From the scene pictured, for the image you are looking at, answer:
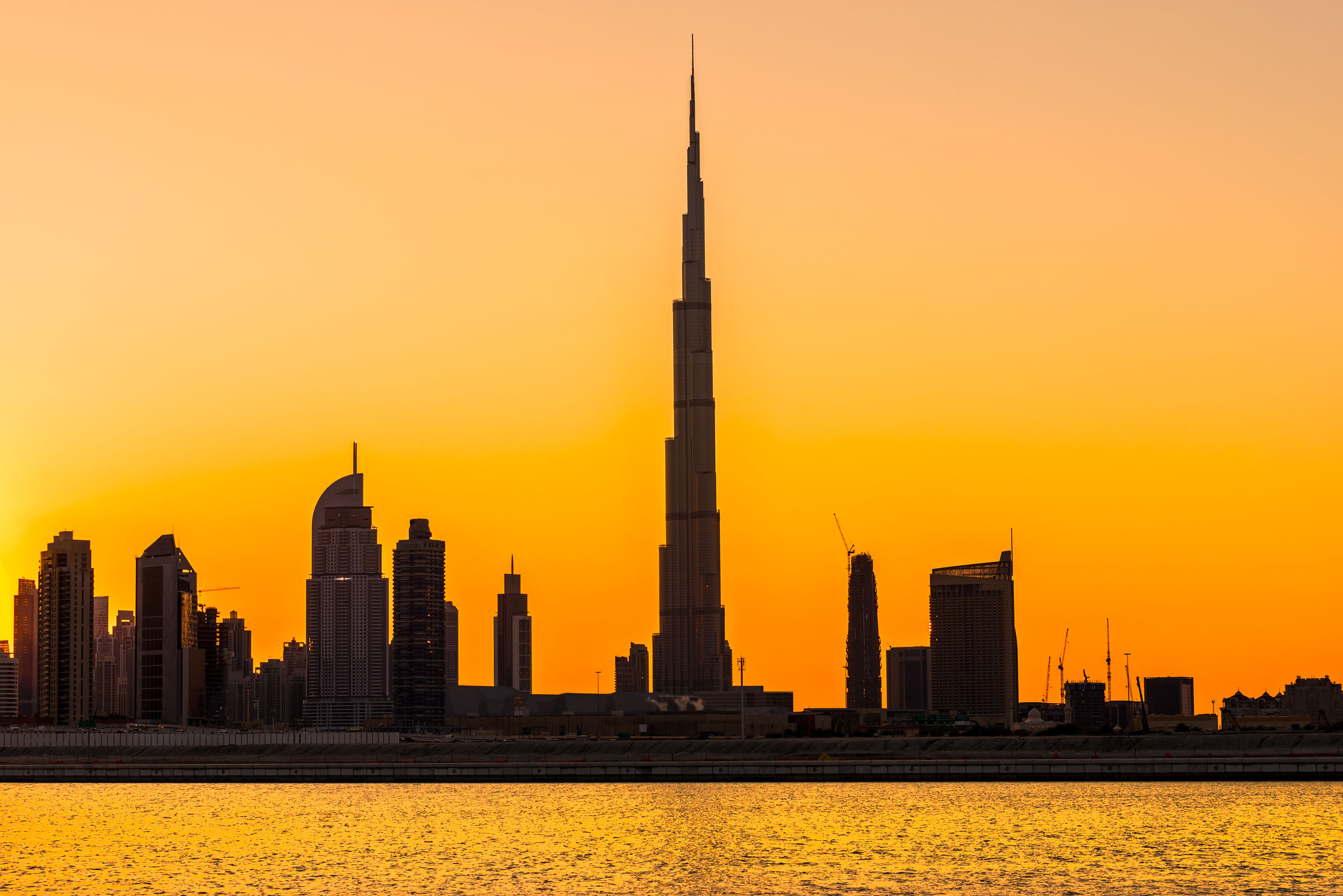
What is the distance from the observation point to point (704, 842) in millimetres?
121562

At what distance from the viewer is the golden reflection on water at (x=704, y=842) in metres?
101

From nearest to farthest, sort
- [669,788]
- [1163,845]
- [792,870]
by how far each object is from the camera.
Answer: [792,870]
[1163,845]
[669,788]

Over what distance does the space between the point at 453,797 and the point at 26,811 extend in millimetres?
40568

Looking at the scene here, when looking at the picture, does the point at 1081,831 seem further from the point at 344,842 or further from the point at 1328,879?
the point at 344,842

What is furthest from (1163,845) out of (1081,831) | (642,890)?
(642,890)

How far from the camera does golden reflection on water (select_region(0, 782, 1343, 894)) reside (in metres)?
101

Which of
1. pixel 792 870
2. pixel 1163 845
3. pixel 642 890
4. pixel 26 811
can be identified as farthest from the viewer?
pixel 26 811

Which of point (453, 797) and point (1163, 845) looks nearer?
point (1163, 845)

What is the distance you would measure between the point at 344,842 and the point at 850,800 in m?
53.1

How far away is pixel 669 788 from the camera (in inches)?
7254

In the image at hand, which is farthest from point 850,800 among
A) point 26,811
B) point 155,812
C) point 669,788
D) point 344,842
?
point 26,811

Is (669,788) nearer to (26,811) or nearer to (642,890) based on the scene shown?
(26,811)

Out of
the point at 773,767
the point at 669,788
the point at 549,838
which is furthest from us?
the point at 773,767

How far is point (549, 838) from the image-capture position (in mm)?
126562
